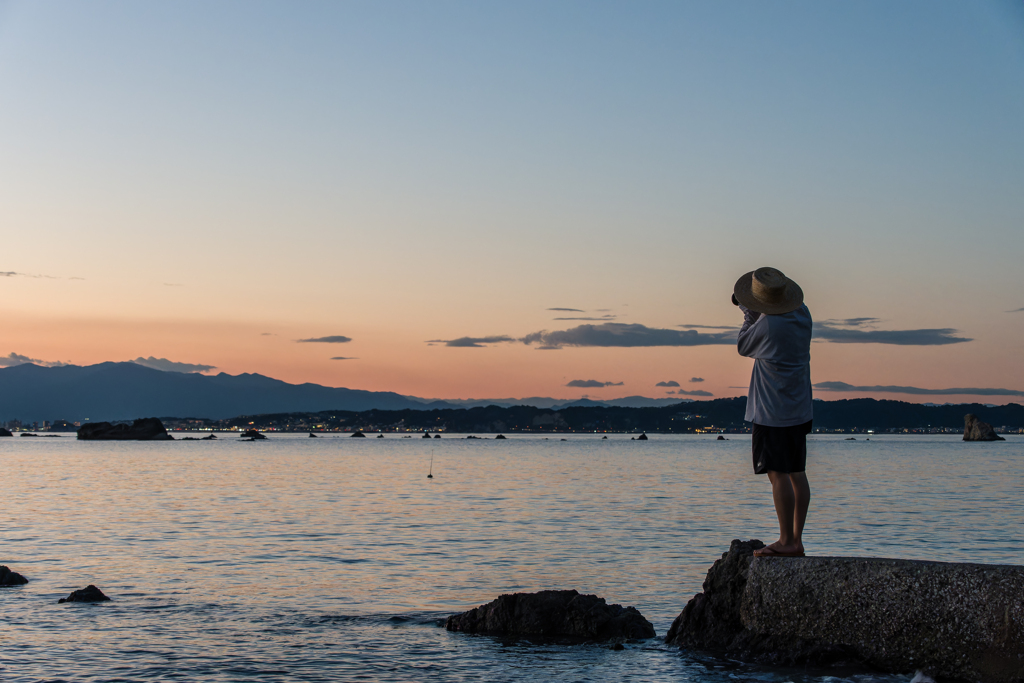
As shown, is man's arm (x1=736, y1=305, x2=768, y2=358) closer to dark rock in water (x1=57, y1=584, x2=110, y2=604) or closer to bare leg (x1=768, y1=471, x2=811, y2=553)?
bare leg (x1=768, y1=471, x2=811, y2=553)

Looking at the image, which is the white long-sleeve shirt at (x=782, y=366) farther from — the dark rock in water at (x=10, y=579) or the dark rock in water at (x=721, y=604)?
the dark rock in water at (x=10, y=579)

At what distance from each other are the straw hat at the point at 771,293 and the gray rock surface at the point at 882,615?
7.94 ft

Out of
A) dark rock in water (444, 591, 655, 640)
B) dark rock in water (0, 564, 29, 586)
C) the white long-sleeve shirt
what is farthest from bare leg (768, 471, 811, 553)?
dark rock in water (0, 564, 29, 586)

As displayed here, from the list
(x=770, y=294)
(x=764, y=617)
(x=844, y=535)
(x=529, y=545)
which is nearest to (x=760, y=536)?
(x=844, y=535)

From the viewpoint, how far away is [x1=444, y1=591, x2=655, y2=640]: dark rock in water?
11.7m

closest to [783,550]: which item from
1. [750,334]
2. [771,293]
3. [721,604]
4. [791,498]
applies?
[791,498]

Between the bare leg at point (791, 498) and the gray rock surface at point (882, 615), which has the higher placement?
the bare leg at point (791, 498)

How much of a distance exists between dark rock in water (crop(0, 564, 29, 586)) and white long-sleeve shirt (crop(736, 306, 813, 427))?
14519 millimetres

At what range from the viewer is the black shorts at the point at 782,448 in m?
8.30

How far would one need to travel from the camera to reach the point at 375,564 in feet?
Answer: 67.4

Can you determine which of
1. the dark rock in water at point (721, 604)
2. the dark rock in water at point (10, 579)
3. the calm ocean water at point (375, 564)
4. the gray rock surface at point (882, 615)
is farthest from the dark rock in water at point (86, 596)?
the gray rock surface at point (882, 615)

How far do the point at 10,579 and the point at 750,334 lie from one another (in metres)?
14.8

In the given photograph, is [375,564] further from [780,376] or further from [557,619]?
[780,376]

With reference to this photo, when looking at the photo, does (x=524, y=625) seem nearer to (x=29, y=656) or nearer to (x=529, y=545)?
(x=29, y=656)
